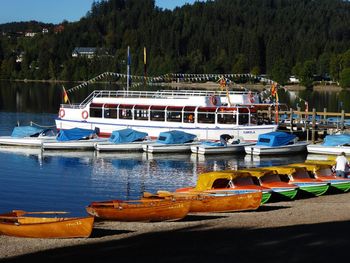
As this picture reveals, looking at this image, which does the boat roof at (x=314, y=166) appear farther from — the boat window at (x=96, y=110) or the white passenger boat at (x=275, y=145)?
the boat window at (x=96, y=110)

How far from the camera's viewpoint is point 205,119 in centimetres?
6481

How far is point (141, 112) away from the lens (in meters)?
68.4

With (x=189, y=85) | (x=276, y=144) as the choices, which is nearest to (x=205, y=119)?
(x=276, y=144)

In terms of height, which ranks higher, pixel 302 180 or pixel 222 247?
pixel 302 180

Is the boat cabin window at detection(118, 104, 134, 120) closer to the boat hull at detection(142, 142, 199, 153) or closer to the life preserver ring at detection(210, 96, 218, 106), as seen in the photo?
the life preserver ring at detection(210, 96, 218, 106)

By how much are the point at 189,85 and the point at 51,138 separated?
447 feet

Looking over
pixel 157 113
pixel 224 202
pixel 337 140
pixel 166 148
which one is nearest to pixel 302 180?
pixel 224 202

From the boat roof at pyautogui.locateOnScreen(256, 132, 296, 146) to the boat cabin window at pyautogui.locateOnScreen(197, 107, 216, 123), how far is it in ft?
18.9

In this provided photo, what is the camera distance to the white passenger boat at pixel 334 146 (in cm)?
5684

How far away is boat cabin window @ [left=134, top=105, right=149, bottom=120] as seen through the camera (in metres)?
68.0

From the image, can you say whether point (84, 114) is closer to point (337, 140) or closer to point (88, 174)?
point (88, 174)

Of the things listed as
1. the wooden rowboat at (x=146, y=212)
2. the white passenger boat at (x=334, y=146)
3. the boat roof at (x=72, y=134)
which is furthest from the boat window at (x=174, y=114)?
the wooden rowboat at (x=146, y=212)

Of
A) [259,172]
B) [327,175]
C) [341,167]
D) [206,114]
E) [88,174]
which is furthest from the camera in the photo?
[206,114]

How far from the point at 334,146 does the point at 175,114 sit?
16179 mm
